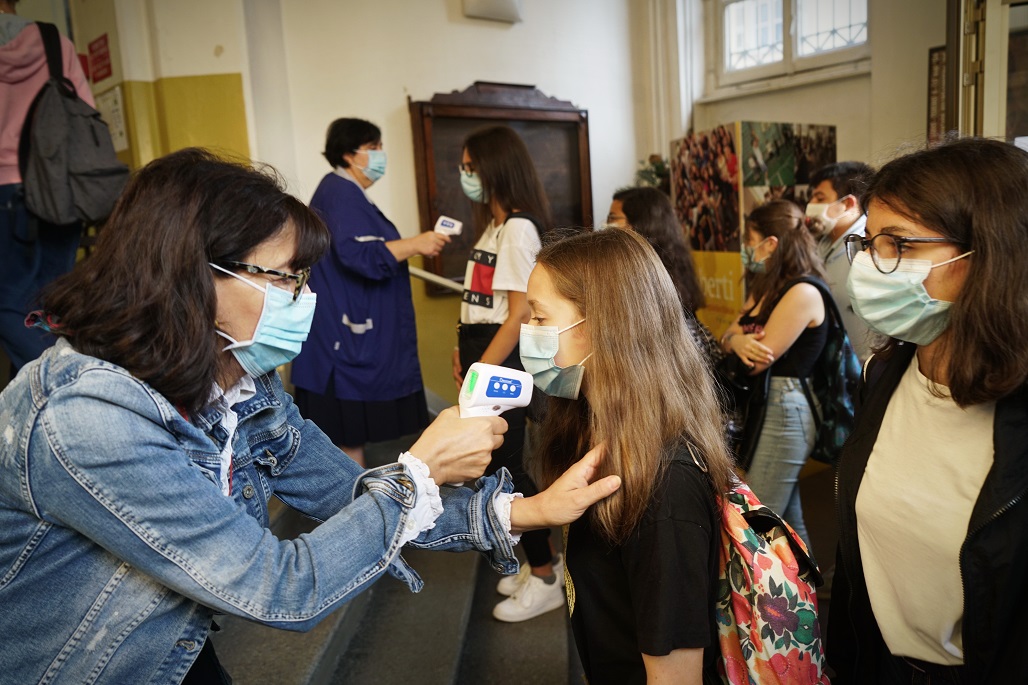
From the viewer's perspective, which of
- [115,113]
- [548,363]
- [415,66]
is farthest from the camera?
[415,66]

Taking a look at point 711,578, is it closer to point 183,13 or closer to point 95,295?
point 95,295

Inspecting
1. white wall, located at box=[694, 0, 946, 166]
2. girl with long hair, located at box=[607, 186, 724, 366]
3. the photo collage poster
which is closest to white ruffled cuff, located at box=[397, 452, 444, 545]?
girl with long hair, located at box=[607, 186, 724, 366]

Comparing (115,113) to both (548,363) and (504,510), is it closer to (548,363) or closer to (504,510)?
(548,363)

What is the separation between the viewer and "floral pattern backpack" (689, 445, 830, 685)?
125cm

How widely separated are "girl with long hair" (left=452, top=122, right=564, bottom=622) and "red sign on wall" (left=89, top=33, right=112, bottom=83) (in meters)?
2.82

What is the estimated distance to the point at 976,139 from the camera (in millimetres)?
1357

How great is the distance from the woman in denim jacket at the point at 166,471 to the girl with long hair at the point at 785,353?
1626mm

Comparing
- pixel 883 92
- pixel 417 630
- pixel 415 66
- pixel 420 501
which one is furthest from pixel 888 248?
pixel 415 66

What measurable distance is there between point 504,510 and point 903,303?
87cm

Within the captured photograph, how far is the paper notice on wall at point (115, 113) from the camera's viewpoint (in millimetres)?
4391

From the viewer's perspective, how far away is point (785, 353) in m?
2.76

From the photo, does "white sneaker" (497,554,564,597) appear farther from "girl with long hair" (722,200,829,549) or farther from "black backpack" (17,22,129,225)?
"black backpack" (17,22,129,225)

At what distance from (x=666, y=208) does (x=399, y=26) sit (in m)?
3.00

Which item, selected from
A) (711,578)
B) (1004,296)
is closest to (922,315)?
(1004,296)
